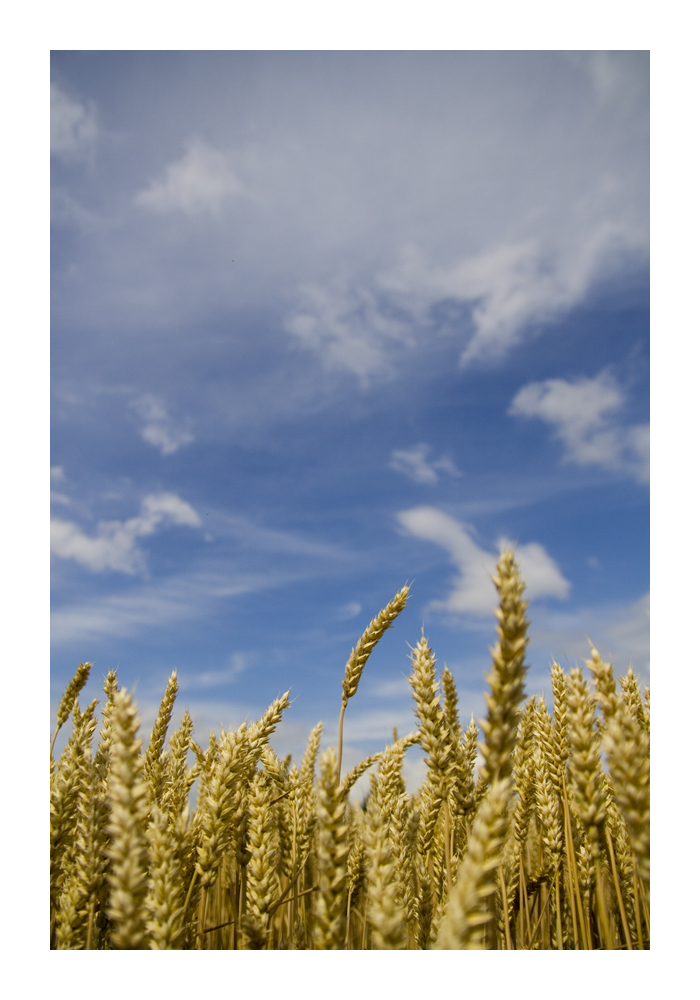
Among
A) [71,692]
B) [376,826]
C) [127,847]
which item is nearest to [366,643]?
[376,826]

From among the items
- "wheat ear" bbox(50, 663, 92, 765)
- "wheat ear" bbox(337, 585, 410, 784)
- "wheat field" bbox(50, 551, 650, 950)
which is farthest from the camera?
"wheat ear" bbox(50, 663, 92, 765)

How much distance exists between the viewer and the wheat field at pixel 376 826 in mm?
1392

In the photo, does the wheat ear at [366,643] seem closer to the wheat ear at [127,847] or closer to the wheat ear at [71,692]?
the wheat ear at [127,847]

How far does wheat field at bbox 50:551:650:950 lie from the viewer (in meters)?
1.39

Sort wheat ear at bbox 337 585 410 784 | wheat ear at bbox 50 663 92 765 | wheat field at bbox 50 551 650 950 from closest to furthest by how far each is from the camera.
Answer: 1. wheat field at bbox 50 551 650 950
2. wheat ear at bbox 337 585 410 784
3. wheat ear at bbox 50 663 92 765

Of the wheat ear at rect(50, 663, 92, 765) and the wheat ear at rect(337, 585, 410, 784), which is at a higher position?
the wheat ear at rect(337, 585, 410, 784)

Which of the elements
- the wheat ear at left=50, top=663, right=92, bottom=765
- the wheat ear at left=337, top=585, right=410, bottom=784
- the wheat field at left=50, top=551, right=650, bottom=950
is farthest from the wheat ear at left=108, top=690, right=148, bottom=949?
the wheat ear at left=50, top=663, right=92, bottom=765

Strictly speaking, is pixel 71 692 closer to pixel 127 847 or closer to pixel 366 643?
pixel 366 643

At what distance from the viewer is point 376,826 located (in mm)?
1589

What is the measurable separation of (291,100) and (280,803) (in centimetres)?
409

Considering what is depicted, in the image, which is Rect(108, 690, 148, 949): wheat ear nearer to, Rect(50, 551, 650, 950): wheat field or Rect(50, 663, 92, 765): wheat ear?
Rect(50, 551, 650, 950): wheat field
